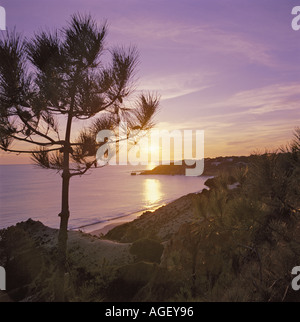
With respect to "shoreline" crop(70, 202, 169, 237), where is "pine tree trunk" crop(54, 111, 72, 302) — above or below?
above

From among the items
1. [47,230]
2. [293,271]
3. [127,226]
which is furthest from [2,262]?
[293,271]

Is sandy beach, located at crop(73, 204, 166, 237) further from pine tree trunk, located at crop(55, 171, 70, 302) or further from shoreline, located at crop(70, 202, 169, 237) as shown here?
pine tree trunk, located at crop(55, 171, 70, 302)

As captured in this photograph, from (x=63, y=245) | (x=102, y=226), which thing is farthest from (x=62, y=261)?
(x=102, y=226)

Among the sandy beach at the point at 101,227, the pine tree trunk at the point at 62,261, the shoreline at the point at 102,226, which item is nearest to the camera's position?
the pine tree trunk at the point at 62,261

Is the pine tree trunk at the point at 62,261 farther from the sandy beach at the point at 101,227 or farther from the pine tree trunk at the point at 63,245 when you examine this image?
the sandy beach at the point at 101,227

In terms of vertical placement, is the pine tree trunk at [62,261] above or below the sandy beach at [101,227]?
above

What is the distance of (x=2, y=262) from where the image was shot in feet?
37.0

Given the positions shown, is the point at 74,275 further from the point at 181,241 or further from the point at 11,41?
the point at 11,41

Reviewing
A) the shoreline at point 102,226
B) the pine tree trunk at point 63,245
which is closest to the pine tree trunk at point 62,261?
the pine tree trunk at point 63,245

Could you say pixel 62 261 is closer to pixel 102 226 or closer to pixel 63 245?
pixel 63 245

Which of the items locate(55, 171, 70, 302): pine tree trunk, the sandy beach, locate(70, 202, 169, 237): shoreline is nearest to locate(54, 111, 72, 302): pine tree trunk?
locate(55, 171, 70, 302): pine tree trunk

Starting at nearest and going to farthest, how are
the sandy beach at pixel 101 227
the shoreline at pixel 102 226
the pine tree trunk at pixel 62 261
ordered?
1. the pine tree trunk at pixel 62 261
2. the sandy beach at pixel 101 227
3. the shoreline at pixel 102 226

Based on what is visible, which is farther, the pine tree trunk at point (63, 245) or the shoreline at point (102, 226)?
the shoreline at point (102, 226)

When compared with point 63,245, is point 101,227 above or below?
below
